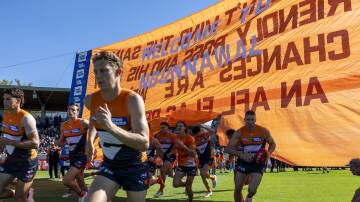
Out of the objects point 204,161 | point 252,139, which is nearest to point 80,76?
point 204,161

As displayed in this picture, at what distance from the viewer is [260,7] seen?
1089cm

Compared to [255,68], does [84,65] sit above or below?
above

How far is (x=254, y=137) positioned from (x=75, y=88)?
32.0 feet

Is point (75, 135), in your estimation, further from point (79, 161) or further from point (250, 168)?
point (250, 168)

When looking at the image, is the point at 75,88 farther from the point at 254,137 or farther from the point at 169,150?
the point at 254,137

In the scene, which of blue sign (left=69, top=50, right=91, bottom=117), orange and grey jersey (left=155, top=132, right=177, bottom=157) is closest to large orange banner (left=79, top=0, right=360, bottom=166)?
orange and grey jersey (left=155, top=132, right=177, bottom=157)

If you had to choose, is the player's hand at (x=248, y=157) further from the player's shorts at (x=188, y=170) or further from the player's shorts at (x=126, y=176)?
the player's shorts at (x=126, y=176)

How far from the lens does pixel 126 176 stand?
486 cm

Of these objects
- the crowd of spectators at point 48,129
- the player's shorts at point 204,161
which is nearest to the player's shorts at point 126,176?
the player's shorts at point 204,161

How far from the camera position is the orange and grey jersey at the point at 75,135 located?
10.8m

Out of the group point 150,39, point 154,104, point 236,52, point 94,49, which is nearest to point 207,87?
point 236,52

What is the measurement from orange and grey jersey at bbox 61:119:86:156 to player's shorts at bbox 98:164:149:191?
240 inches

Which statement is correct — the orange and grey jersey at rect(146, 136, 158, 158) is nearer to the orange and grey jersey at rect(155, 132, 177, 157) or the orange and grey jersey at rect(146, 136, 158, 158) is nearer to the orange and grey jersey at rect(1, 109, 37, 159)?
the orange and grey jersey at rect(155, 132, 177, 157)

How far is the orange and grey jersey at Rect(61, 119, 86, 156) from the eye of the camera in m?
10.8
